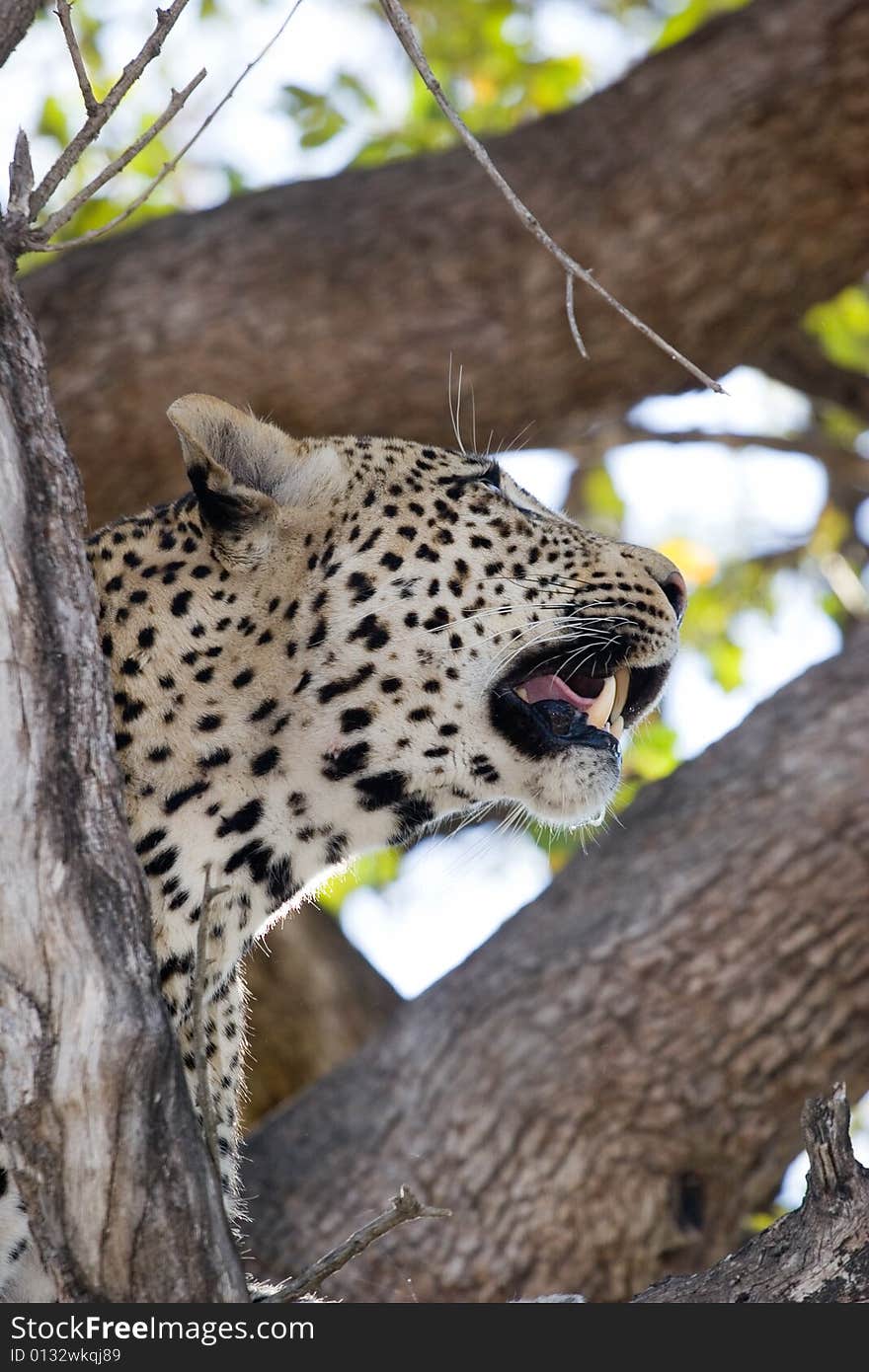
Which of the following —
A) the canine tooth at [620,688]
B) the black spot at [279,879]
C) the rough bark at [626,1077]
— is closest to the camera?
the black spot at [279,879]

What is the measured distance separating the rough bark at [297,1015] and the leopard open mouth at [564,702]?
3600 millimetres

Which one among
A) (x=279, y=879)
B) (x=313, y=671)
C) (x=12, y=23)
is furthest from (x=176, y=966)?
(x=12, y=23)

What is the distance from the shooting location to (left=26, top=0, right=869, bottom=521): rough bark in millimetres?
7715

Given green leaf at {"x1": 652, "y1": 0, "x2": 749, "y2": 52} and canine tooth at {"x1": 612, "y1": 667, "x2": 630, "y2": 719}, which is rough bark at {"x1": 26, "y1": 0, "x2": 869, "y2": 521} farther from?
canine tooth at {"x1": 612, "y1": 667, "x2": 630, "y2": 719}

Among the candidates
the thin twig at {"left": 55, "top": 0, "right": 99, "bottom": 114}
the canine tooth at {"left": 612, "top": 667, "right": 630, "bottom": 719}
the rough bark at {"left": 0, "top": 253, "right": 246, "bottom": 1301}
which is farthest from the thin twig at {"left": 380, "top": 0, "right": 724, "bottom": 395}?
the canine tooth at {"left": 612, "top": 667, "right": 630, "bottom": 719}

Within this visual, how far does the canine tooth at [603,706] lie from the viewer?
4977 mm

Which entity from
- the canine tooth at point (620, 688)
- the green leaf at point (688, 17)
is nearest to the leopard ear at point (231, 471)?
the canine tooth at point (620, 688)

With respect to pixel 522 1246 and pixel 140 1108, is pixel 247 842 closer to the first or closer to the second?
pixel 140 1108

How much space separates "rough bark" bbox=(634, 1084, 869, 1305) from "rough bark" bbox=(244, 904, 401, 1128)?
5.01 meters

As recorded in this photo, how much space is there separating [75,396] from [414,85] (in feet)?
12.8

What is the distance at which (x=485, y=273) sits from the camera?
25.6ft

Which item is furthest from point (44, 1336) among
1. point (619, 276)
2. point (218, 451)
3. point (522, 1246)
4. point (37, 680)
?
point (619, 276)

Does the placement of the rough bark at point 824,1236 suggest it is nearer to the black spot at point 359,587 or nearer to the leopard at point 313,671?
the leopard at point 313,671

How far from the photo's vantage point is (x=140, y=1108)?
3184 millimetres
